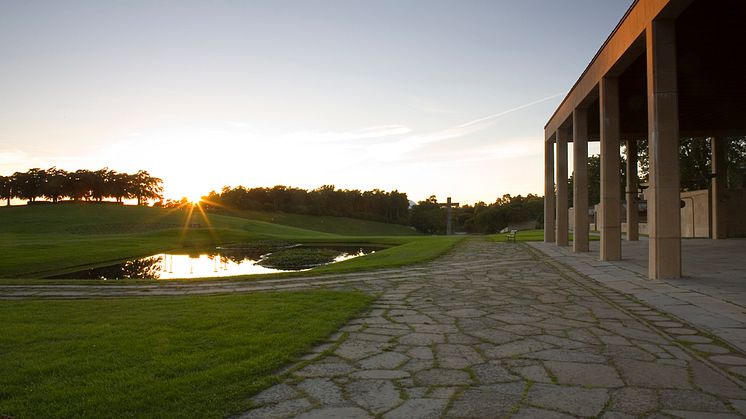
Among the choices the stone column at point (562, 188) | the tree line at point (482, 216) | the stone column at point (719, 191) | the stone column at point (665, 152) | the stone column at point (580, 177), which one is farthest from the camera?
the tree line at point (482, 216)

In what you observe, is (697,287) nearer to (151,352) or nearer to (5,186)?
(151,352)

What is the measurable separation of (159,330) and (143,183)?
3405 inches

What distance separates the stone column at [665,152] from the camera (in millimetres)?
9227

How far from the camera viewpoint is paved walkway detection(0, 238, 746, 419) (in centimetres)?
313

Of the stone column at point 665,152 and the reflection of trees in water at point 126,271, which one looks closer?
the stone column at point 665,152

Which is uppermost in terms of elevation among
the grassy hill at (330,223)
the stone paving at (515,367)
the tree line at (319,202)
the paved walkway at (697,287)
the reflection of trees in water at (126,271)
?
the tree line at (319,202)

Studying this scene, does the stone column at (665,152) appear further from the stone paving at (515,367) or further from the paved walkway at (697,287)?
the stone paving at (515,367)

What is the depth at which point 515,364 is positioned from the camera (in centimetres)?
404

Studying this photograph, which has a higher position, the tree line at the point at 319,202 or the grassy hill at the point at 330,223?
the tree line at the point at 319,202

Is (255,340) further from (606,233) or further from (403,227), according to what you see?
(403,227)

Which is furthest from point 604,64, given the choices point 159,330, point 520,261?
point 159,330

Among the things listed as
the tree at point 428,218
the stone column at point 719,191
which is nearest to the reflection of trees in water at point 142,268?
the stone column at point 719,191

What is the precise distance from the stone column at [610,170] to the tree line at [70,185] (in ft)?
259

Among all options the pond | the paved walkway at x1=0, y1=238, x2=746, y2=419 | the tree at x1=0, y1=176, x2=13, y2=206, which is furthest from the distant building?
the tree at x1=0, y1=176, x2=13, y2=206
